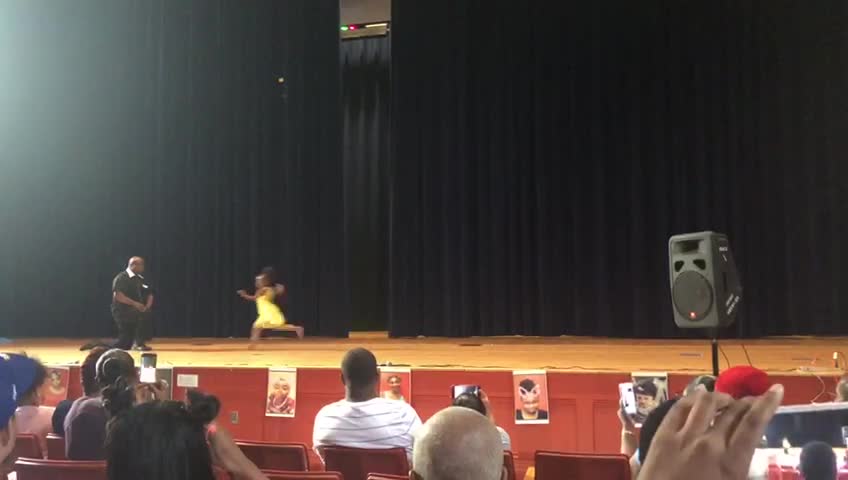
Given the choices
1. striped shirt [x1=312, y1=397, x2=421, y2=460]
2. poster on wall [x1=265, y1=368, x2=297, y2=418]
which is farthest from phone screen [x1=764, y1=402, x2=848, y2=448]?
poster on wall [x1=265, y1=368, x2=297, y2=418]

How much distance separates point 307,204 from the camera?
11.6 meters

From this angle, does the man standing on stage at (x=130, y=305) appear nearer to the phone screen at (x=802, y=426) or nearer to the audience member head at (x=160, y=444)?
the audience member head at (x=160, y=444)

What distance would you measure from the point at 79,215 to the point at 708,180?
33.3 ft

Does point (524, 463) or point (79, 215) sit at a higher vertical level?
point (79, 215)

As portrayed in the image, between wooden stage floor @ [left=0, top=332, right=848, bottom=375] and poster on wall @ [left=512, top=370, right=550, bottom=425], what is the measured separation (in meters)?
0.89

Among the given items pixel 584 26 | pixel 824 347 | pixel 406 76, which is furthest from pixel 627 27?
pixel 824 347

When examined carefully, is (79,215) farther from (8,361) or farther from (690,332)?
(8,361)

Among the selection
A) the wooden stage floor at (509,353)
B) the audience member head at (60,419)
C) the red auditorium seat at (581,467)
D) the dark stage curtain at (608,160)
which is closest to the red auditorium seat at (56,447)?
the audience member head at (60,419)

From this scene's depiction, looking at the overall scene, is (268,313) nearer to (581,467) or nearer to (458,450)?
(581,467)

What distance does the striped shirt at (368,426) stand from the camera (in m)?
3.42

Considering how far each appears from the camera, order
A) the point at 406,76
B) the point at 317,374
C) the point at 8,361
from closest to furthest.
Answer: the point at 8,361
the point at 317,374
the point at 406,76

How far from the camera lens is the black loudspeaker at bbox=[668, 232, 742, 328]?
378 cm

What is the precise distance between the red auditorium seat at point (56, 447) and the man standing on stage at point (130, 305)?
18.5ft

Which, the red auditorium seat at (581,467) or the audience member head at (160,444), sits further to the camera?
the red auditorium seat at (581,467)
